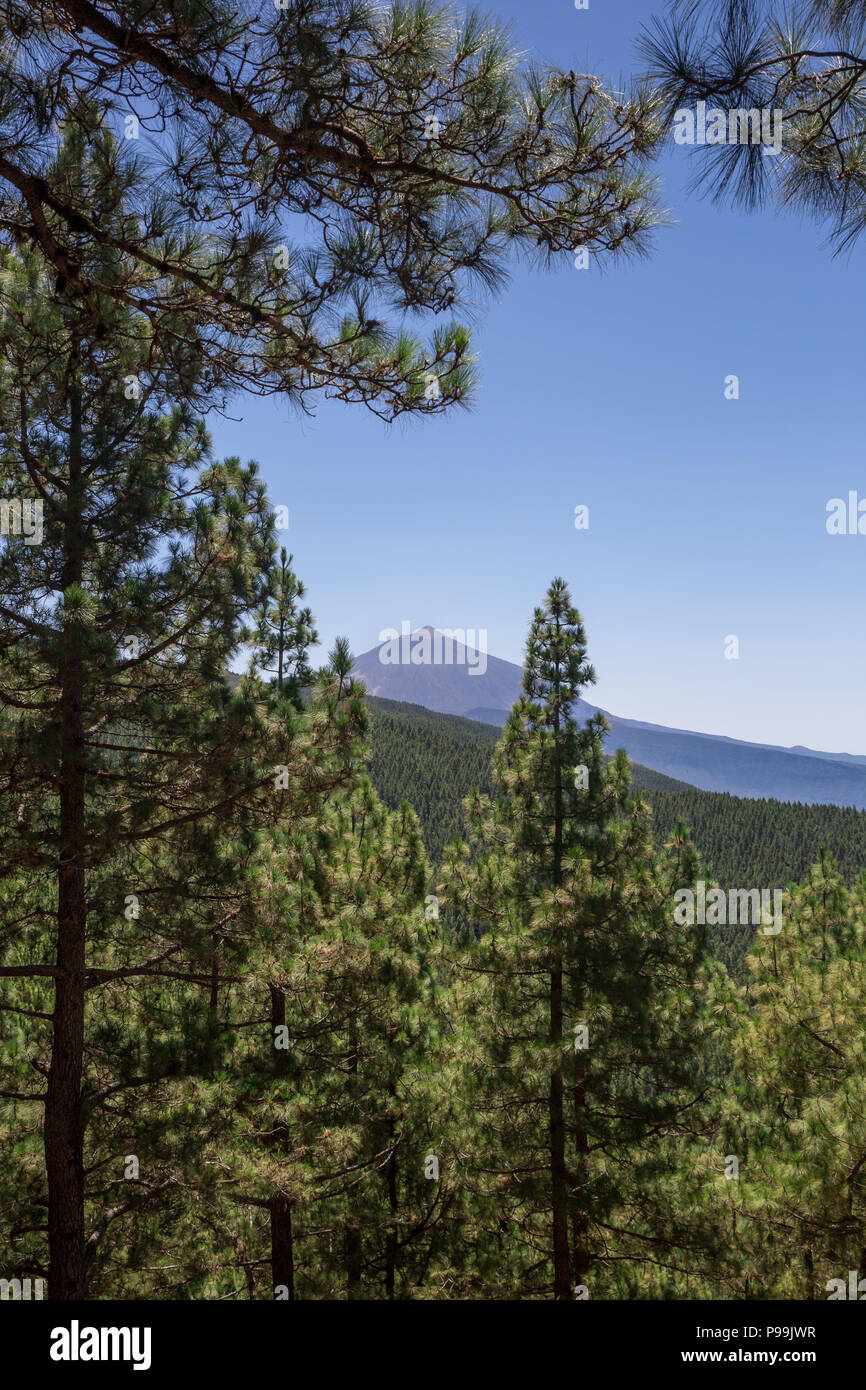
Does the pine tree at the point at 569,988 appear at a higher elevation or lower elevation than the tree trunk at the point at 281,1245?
higher

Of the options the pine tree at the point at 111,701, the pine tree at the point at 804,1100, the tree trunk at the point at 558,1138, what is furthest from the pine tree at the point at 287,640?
the pine tree at the point at 804,1100

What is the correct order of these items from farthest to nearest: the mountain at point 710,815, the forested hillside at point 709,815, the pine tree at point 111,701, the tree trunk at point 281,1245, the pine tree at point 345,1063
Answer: the forested hillside at point 709,815, the mountain at point 710,815, the tree trunk at point 281,1245, the pine tree at point 345,1063, the pine tree at point 111,701

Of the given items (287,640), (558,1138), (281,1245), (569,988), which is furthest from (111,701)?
(558,1138)

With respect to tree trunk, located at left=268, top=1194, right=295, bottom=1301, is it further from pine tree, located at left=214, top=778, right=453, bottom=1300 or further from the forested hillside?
the forested hillside

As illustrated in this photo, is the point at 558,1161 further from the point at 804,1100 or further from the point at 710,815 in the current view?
the point at 710,815

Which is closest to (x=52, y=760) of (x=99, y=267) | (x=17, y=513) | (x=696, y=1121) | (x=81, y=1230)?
(x=17, y=513)

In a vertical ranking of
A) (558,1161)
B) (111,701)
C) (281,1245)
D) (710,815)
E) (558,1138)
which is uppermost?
(111,701)

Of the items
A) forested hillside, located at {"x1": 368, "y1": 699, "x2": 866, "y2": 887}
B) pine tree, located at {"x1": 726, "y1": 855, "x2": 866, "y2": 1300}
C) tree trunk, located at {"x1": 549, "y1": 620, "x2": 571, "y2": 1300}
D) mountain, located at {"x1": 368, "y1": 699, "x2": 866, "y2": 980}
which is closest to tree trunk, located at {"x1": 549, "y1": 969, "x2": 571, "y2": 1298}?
tree trunk, located at {"x1": 549, "y1": 620, "x2": 571, "y2": 1300}

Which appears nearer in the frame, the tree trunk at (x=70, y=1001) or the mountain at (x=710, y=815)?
the tree trunk at (x=70, y=1001)

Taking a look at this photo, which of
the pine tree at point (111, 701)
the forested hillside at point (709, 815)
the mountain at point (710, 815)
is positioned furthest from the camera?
the forested hillside at point (709, 815)

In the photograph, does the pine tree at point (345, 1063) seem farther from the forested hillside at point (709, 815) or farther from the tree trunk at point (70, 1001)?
the forested hillside at point (709, 815)

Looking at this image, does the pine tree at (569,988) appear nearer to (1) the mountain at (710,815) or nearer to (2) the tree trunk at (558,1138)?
(2) the tree trunk at (558,1138)

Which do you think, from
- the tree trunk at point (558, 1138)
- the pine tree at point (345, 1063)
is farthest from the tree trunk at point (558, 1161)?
the pine tree at point (345, 1063)
